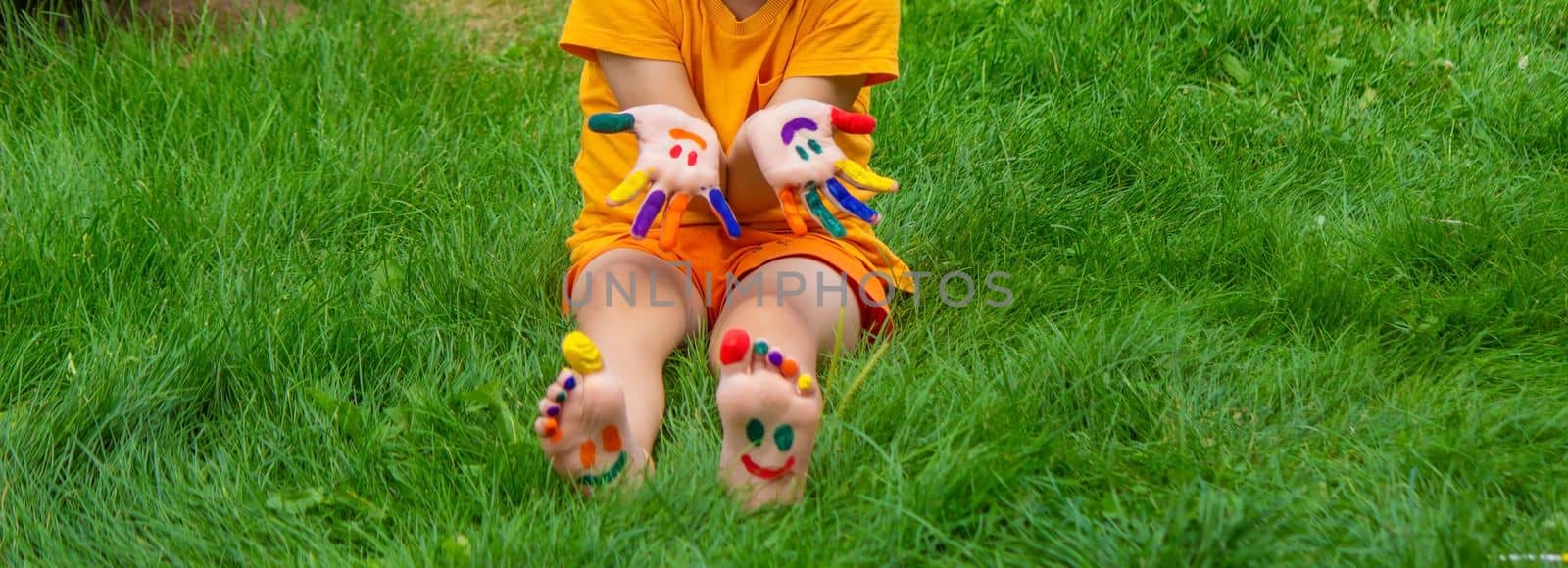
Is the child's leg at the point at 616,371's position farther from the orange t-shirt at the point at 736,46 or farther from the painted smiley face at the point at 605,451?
the orange t-shirt at the point at 736,46

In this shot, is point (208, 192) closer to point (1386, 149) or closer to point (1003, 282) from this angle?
point (1003, 282)

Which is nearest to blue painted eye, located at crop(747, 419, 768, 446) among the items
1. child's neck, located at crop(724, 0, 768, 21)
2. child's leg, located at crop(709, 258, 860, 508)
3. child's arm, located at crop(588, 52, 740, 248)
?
child's leg, located at crop(709, 258, 860, 508)

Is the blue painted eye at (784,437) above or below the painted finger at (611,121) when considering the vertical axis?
below

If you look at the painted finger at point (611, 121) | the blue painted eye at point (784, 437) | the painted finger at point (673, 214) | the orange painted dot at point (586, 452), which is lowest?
the orange painted dot at point (586, 452)

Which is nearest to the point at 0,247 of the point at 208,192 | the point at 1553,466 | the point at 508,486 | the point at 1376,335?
the point at 208,192

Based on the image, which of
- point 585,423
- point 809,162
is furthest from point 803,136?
point 585,423

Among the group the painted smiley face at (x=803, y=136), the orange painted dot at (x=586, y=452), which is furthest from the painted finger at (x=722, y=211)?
the orange painted dot at (x=586, y=452)

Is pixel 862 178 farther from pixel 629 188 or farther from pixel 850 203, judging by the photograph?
pixel 629 188

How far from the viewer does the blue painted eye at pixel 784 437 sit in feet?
5.34

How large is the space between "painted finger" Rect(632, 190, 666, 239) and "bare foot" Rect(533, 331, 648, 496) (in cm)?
16

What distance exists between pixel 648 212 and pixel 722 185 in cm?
33

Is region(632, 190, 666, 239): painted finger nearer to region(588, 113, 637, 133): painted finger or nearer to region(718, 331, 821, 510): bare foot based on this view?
region(588, 113, 637, 133): painted finger

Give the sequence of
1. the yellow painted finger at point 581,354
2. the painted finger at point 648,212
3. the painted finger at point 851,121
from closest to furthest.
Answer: the yellow painted finger at point 581,354, the painted finger at point 648,212, the painted finger at point 851,121

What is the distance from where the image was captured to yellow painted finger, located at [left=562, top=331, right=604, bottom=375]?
1591 millimetres
